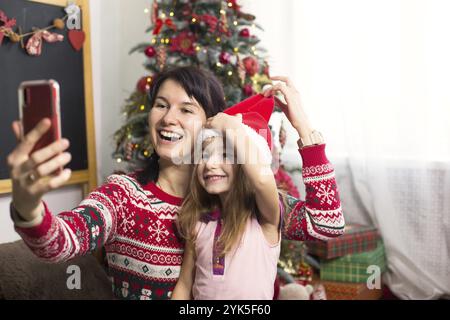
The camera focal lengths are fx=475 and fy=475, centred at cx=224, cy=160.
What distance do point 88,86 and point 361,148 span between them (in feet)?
5.43

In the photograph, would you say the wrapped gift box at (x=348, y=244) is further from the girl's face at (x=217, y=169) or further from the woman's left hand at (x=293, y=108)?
the girl's face at (x=217, y=169)

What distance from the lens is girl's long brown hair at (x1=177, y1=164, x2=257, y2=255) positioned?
3.15 ft

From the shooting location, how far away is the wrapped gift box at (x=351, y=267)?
260cm

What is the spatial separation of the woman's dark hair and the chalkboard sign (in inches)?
53.5

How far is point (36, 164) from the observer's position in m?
0.66

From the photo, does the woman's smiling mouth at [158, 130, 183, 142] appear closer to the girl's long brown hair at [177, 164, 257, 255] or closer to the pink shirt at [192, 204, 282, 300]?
the girl's long brown hair at [177, 164, 257, 255]

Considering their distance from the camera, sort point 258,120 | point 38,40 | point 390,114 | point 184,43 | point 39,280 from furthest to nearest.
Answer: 1. point 390,114
2. point 184,43
3. point 38,40
4. point 39,280
5. point 258,120

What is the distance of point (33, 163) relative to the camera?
0.66 m

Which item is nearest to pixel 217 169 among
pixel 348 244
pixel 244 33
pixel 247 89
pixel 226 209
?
pixel 226 209

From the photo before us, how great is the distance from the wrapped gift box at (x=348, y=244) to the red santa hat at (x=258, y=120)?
1623 millimetres

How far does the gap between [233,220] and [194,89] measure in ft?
1.13

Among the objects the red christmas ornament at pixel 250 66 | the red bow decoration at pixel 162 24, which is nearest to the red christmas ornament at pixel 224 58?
the red christmas ornament at pixel 250 66

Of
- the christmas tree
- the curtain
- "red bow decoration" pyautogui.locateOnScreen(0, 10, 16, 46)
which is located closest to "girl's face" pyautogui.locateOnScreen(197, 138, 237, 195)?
the christmas tree

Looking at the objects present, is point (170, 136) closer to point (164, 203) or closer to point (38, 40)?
point (164, 203)
